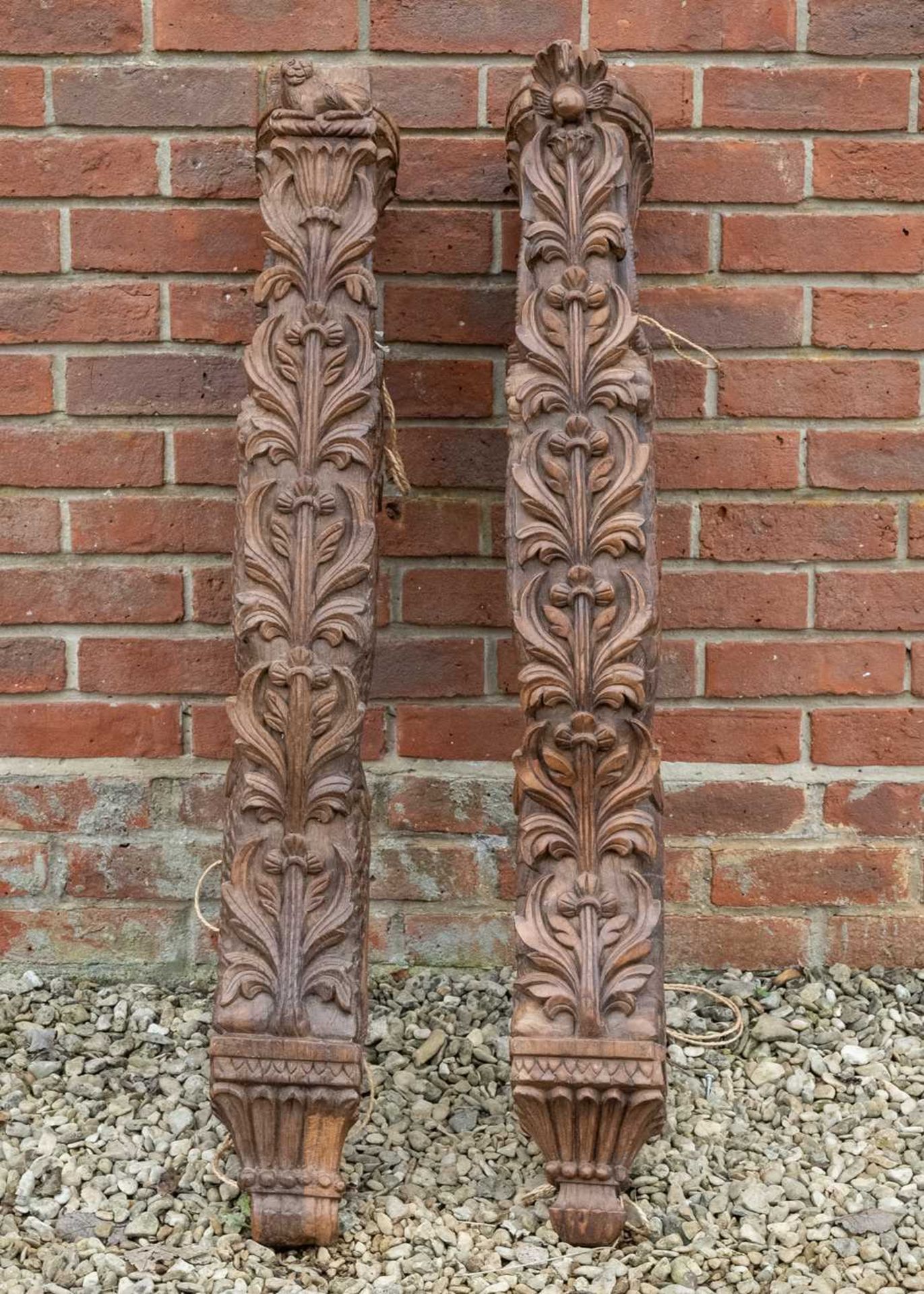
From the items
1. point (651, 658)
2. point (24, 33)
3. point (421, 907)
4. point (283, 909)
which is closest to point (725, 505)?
point (651, 658)

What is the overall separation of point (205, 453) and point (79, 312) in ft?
0.97

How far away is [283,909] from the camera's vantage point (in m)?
1.64

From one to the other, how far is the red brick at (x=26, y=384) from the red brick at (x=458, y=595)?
653 mm

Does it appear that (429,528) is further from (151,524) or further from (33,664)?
(33,664)

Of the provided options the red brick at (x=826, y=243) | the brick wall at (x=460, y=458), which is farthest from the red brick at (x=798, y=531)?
the red brick at (x=826, y=243)

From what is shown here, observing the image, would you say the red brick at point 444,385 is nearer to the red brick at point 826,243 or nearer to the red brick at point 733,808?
the red brick at point 826,243

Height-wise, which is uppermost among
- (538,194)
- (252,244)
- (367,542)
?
(252,244)

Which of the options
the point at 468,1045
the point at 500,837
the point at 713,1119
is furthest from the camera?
the point at 500,837

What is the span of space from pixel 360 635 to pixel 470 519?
20.1 inches

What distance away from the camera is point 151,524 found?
2.12 m

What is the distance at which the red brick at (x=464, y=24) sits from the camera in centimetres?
200

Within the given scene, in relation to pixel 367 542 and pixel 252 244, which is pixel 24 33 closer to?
pixel 252 244

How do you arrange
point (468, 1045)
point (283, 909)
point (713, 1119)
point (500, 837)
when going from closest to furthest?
point (283, 909) < point (713, 1119) < point (468, 1045) < point (500, 837)

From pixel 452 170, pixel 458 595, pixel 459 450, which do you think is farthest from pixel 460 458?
pixel 452 170
